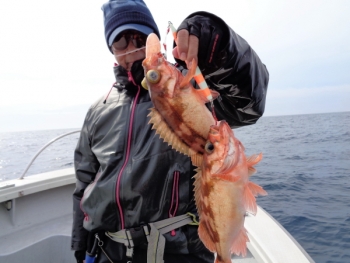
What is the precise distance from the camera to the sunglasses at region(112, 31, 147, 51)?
243 centimetres

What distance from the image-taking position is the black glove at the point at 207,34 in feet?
5.06

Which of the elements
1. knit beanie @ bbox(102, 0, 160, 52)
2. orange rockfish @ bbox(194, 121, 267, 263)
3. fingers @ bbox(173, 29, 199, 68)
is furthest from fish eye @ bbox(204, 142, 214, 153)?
knit beanie @ bbox(102, 0, 160, 52)

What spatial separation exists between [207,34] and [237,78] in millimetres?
387

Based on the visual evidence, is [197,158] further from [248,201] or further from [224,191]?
[248,201]

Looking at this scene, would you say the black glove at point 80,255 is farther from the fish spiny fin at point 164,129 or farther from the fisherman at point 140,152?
the fish spiny fin at point 164,129

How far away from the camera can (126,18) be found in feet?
7.91

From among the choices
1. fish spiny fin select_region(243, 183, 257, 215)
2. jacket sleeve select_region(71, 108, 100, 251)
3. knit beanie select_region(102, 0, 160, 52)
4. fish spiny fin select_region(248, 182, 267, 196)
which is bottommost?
jacket sleeve select_region(71, 108, 100, 251)

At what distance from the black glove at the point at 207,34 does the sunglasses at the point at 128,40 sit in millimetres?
896

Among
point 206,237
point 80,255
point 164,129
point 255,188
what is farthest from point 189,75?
point 80,255

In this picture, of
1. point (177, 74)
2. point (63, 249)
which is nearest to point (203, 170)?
point (177, 74)

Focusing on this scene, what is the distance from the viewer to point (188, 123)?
4.57 ft

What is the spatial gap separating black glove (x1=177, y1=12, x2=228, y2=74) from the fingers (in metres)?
0.04

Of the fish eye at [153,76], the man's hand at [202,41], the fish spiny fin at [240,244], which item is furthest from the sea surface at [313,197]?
the fish eye at [153,76]

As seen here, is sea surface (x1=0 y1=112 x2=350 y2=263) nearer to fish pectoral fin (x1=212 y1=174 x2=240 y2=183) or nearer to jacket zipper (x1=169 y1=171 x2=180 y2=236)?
jacket zipper (x1=169 y1=171 x2=180 y2=236)
